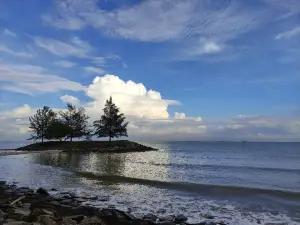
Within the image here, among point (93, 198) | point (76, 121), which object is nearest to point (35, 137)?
point (76, 121)

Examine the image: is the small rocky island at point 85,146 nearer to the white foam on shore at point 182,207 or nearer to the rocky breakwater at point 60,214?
the white foam on shore at point 182,207

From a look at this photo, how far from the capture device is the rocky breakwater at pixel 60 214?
12000 mm

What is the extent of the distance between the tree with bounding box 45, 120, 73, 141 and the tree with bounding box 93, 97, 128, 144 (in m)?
8.32

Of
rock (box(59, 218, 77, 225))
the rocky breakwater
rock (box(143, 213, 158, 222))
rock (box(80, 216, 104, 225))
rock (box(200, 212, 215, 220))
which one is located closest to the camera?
rock (box(59, 218, 77, 225))

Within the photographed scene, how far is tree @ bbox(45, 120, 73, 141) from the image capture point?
98250mm

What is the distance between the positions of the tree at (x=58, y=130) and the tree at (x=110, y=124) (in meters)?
8.32

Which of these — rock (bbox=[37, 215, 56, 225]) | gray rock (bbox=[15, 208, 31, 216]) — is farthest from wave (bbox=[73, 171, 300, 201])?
rock (bbox=[37, 215, 56, 225])

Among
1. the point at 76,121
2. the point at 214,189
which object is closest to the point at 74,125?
the point at 76,121

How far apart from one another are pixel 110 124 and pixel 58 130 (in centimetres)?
1467

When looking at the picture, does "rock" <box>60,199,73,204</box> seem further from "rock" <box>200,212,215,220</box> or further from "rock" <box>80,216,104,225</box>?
"rock" <box>200,212,215,220</box>

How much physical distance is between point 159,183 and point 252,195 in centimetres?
815

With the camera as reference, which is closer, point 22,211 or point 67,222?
point 67,222

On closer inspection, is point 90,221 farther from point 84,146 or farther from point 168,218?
point 84,146

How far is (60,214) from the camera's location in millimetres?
14602
